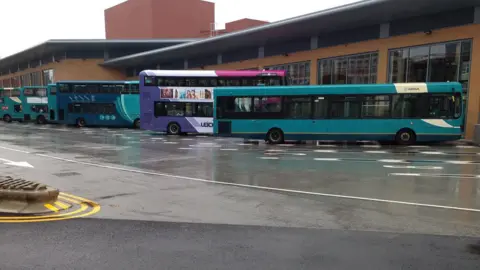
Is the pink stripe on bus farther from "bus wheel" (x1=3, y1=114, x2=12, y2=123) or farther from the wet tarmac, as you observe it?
"bus wheel" (x1=3, y1=114, x2=12, y2=123)

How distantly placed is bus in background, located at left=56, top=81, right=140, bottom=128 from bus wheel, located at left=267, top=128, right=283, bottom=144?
15.7 metres

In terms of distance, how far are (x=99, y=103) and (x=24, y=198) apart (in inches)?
1035

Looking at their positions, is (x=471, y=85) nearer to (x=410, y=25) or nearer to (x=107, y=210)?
(x=410, y=25)

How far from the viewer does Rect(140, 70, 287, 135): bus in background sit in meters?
22.3

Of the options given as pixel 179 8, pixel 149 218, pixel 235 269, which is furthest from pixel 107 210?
pixel 179 8

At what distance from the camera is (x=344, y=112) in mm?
17188

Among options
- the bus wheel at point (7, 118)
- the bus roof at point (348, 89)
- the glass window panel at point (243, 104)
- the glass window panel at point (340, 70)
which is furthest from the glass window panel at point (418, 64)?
the bus wheel at point (7, 118)

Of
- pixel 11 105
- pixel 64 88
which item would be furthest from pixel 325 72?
pixel 11 105

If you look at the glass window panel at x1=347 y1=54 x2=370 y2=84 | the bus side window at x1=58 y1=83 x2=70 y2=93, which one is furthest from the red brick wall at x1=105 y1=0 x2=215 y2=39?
the glass window panel at x1=347 y1=54 x2=370 y2=84

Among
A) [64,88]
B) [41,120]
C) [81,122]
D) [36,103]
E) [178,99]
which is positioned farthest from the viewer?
[41,120]

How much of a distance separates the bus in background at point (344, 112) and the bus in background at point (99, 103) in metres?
13.7

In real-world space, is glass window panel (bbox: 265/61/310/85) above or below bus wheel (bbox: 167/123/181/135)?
above

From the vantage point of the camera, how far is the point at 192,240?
474 cm

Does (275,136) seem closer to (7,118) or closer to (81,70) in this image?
(7,118)
